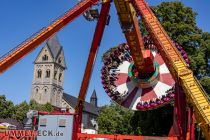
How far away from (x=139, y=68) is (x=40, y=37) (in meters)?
8.38

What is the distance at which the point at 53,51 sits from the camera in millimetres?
168875

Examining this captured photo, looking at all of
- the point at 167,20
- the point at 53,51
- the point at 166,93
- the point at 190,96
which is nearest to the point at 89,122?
the point at 53,51

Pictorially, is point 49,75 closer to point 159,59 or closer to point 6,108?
point 6,108

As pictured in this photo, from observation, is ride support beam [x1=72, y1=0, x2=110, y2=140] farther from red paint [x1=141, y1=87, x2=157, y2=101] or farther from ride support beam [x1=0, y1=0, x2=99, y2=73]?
red paint [x1=141, y1=87, x2=157, y2=101]

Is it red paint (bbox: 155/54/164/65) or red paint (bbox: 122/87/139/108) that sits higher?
red paint (bbox: 155/54/164/65)

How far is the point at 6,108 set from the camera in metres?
88.1

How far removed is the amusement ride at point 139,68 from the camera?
1817 centimetres

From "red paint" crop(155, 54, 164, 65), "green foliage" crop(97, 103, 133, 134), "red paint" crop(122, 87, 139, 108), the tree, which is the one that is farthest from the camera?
the tree

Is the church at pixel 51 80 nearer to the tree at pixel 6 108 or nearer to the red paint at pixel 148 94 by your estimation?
the tree at pixel 6 108

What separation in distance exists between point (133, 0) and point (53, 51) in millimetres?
147981

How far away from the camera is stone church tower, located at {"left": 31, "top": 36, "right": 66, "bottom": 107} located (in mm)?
159125

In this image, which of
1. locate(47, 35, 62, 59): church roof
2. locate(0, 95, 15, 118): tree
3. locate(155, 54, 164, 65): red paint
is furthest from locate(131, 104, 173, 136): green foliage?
locate(47, 35, 62, 59): church roof

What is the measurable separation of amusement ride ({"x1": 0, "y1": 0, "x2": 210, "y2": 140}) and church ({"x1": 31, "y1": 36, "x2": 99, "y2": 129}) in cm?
12431

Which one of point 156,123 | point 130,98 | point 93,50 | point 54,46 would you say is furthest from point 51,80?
point 93,50
